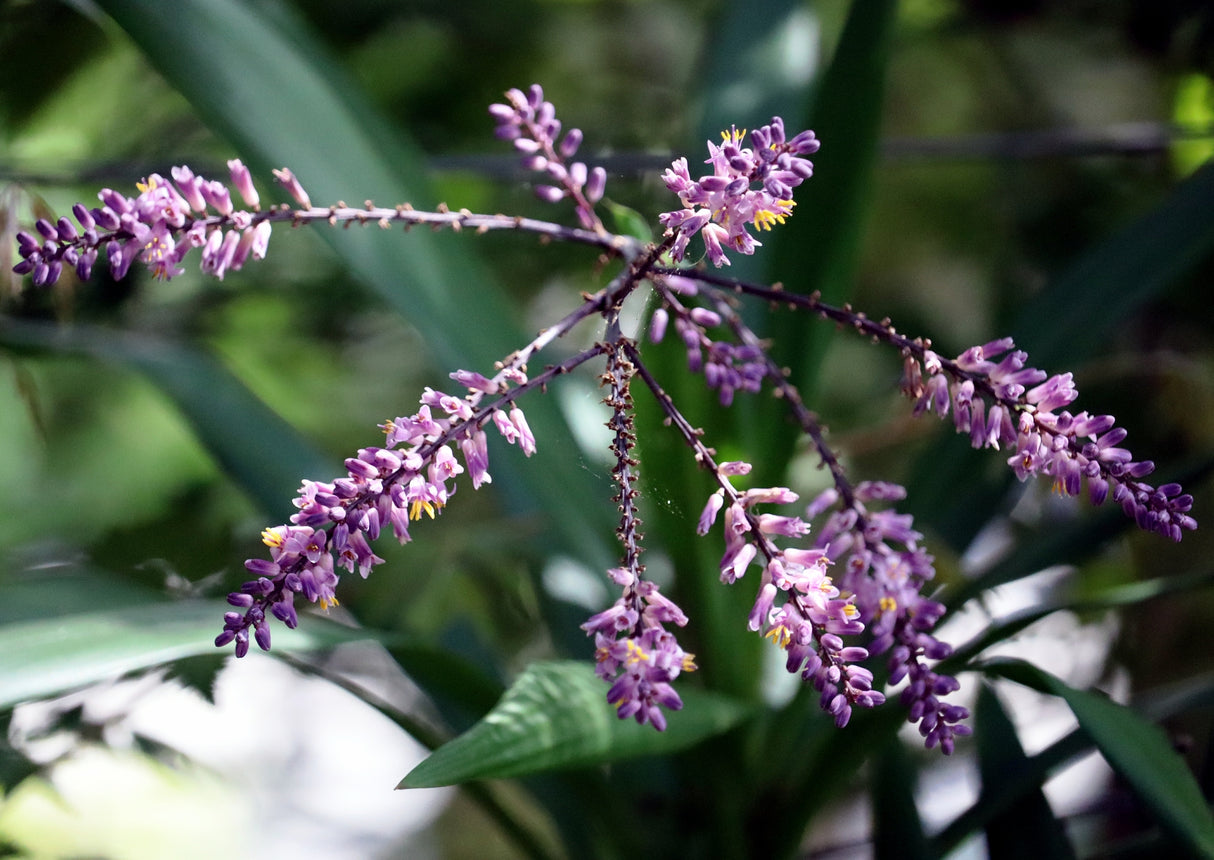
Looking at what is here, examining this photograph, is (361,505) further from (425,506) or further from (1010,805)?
(1010,805)

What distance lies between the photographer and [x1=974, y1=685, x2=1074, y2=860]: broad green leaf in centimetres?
61

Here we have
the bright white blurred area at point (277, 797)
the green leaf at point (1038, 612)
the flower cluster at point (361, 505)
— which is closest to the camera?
the flower cluster at point (361, 505)

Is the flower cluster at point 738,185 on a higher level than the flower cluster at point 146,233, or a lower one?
lower

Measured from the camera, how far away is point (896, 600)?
39 cm

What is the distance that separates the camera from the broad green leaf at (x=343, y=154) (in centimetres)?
62

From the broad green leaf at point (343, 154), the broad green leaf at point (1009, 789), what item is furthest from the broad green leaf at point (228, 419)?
the broad green leaf at point (1009, 789)

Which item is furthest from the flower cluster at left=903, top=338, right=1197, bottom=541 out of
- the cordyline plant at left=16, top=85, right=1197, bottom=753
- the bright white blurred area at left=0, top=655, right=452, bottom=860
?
the bright white blurred area at left=0, top=655, right=452, bottom=860

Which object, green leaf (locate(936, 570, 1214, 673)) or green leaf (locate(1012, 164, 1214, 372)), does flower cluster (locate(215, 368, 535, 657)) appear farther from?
green leaf (locate(1012, 164, 1214, 372))

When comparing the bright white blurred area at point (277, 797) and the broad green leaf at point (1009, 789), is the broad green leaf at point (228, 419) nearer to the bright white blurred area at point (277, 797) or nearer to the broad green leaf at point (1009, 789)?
the bright white blurred area at point (277, 797)

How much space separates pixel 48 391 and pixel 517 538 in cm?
77

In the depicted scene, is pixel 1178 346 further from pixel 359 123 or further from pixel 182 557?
pixel 182 557

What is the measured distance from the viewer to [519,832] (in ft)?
2.29

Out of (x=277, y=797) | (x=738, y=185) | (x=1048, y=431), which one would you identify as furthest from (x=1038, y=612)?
(x=277, y=797)

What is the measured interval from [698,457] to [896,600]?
10cm
